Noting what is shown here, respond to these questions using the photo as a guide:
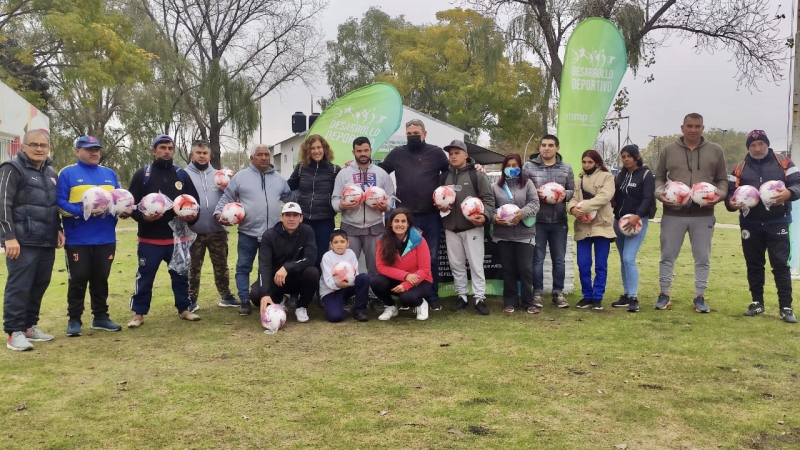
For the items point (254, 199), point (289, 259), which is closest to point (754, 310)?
point (289, 259)

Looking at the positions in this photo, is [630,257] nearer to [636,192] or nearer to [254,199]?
[636,192]

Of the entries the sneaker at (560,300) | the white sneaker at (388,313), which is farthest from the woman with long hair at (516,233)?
the white sneaker at (388,313)

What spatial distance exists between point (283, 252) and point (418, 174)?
1.63 metres

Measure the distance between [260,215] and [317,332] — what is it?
1.47 meters

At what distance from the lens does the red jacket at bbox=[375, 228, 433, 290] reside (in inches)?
236

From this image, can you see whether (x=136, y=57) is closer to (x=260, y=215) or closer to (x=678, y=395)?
(x=260, y=215)

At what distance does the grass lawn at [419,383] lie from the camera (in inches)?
129

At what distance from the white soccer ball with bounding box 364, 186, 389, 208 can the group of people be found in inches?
1.8

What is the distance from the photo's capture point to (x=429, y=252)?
6.16 meters

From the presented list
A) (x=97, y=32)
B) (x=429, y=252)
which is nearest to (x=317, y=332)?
(x=429, y=252)

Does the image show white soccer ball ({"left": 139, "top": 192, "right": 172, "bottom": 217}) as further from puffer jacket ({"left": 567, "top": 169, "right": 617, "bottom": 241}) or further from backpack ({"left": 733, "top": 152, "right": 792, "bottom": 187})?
backpack ({"left": 733, "top": 152, "right": 792, "bottom": 187})

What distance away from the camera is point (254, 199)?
20.5 feet

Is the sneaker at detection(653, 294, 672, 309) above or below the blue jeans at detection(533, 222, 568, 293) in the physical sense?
below

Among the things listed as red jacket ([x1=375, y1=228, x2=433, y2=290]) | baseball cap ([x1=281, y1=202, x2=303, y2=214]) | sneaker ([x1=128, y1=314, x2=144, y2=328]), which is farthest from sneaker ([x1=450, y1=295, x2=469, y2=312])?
sneaker ([x1=128, y1=314, x2=144, y2=328])
